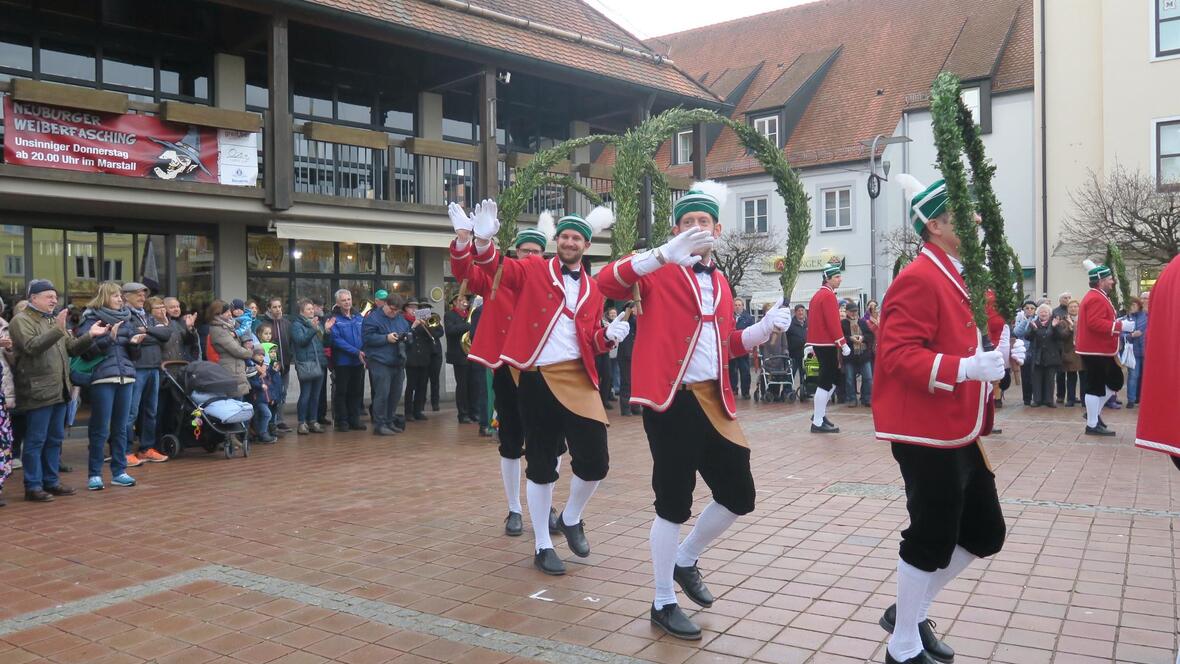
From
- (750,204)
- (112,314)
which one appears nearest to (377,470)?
(112,314)

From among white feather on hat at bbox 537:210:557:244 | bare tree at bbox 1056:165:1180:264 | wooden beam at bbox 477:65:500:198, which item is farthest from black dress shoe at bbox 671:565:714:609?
bare tree at bbox 1056:165:1180:264

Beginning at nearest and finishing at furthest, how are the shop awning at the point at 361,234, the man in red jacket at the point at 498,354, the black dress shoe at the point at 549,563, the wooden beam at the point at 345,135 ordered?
the black dress shoe at the point at 549,563, the man in red jacket at the point at 498,354, the shop awning at the point at 361,234, the wooden beam at the point at 345,135

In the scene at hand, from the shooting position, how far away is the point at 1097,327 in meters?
10.6

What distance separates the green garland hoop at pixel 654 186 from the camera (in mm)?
5410

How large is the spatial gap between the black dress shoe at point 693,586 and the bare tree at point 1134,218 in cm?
1830

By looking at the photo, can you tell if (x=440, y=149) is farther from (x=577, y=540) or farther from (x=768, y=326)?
(x=768, y=326)

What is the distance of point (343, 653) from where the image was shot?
13.5ft

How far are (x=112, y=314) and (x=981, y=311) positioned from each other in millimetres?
7668

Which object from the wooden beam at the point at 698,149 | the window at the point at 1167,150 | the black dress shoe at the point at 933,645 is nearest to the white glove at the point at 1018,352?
the black dress shoe at the point at 933,645

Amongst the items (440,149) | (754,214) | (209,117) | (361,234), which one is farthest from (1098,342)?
(754,214)

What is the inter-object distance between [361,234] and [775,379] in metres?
7.96

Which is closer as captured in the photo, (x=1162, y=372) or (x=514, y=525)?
(x=1162, y=372)

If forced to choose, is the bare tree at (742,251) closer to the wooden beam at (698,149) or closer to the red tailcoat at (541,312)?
the wooden beam at (698,149)

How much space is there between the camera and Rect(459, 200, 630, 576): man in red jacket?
539 centimetres
